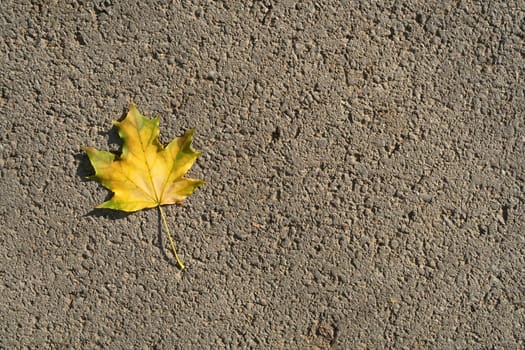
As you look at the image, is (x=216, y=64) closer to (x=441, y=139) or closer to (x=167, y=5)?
(x=167, y=5)

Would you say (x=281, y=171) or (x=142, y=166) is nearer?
(x=142, y=166)

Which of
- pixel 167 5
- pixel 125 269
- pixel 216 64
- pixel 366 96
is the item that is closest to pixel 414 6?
pixel 366 96

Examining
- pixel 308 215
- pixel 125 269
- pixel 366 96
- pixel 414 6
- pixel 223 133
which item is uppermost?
pixel 414 6

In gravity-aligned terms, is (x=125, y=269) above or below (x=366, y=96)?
below
